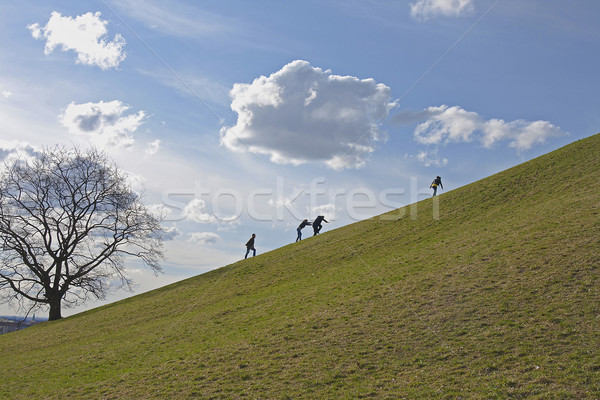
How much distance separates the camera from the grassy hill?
12422 mm

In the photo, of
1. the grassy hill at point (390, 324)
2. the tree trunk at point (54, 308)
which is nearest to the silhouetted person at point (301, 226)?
the grassy hill at point (390, 324)

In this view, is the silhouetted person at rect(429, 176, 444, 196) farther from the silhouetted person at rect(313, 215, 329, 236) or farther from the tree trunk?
the tree trunk

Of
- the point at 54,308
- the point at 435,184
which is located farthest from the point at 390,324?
the point at 54,308

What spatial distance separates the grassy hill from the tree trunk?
306 inches

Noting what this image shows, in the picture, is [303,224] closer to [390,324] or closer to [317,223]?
[317,223]

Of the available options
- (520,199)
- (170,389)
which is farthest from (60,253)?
(520,199)

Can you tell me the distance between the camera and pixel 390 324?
1639 cm

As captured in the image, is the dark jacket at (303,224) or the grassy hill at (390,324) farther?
the dark jacket at (303,224)

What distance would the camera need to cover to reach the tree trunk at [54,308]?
1601 inches

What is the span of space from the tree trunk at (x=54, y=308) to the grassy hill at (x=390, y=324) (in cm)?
777

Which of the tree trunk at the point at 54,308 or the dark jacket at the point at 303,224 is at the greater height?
the dark jacket at the point at 303,224

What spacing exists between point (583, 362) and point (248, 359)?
10.5 m

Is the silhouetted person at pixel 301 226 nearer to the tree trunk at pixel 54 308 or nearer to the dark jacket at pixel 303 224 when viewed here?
the dark jacket at pixel 303 224

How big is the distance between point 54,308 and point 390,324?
36702 millimetres
